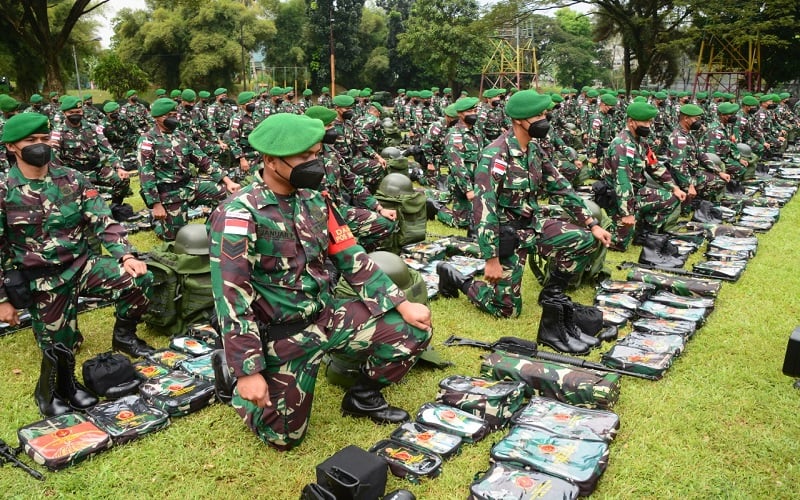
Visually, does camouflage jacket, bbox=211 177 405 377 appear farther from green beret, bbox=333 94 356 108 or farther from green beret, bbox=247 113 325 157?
green beret, bbox=333 94 356 108

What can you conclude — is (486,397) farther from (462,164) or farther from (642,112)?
(462,164)

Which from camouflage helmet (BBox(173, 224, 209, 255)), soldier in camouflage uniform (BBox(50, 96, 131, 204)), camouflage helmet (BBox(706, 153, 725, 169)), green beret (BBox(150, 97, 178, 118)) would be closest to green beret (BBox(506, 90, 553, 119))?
camouflage helmet (BBox(173, 224, 209, 255))

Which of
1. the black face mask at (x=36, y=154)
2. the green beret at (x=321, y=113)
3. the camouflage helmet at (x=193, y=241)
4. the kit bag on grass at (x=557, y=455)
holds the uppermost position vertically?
the green beret at (x=321, y=113)

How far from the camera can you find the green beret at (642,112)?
7.00 metres

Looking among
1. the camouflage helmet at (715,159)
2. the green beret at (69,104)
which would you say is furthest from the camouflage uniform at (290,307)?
the green beret at (69,104)

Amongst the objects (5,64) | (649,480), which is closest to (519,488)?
(649,480)

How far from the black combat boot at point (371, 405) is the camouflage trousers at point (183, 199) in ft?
16.5

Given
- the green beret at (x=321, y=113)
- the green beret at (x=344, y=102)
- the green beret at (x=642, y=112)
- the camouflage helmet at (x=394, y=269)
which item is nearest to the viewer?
the camouflage helmet at (x=394, y=269)

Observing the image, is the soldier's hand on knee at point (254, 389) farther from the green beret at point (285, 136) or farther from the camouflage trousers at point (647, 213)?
the camouflage trousers at point (647, 213)

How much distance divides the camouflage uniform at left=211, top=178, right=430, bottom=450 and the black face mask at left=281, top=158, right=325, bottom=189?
185 millimetres

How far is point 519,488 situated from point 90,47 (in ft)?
A: 135

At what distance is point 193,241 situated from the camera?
5555 millimetres

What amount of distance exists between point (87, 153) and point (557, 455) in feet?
29.8

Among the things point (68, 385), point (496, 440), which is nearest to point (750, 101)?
point (496, 440)
